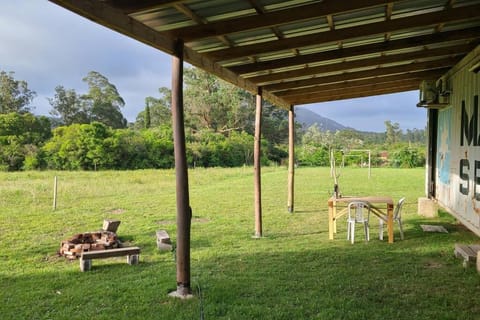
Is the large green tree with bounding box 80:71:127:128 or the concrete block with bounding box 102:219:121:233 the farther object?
the large green tree with bounding box 80:71:127:128

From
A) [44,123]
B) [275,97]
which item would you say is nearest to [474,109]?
[275,97]

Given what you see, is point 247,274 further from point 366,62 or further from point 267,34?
point 366,62

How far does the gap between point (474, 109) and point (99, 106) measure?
41.0 metres

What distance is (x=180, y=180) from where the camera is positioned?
3678 millimetres

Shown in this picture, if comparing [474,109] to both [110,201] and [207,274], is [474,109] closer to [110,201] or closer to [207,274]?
[207,274]

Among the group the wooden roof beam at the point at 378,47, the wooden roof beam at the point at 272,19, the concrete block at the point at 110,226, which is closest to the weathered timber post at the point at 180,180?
the wooden roof beam at the point at 272,19

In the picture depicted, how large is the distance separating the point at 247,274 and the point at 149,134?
2767 cm

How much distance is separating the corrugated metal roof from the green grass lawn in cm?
231

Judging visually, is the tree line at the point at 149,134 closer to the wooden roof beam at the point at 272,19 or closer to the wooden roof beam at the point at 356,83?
the wooden roof beam at the point at 356,83

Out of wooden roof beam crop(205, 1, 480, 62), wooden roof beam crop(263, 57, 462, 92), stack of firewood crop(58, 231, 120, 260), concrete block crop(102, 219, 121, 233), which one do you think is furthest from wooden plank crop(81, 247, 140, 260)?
wooden roof beam crop(263, 57, 462, 92)

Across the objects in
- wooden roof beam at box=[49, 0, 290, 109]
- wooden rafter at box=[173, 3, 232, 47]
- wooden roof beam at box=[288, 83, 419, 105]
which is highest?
wooden roof beam at box=[288, 83, 419, 105]

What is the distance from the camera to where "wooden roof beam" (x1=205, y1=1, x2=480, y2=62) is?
393 cm

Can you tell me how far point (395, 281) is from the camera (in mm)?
4055

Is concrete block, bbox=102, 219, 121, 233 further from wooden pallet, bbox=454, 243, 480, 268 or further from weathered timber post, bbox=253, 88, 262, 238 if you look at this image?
wooden pallet, bbox=454, 243, 480, 268
